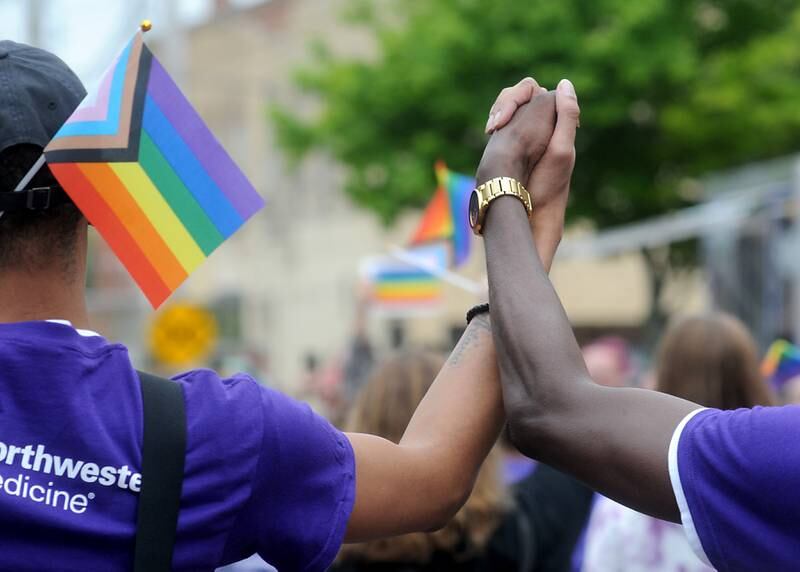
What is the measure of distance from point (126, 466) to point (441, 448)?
1.61 ft

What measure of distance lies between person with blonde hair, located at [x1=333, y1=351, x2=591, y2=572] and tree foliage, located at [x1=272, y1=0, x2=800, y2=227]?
11.8 meters

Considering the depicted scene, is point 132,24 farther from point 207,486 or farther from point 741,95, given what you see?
point 207,486

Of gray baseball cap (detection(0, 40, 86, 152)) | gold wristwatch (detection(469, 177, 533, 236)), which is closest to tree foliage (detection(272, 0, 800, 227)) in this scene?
gold wristwatch (detection(469, 177, 533, 236))

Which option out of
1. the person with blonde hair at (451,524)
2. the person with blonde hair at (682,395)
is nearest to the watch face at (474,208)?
the person with blonde hair at (451,524)

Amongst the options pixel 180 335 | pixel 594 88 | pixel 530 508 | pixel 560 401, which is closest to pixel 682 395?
pixel 530 508

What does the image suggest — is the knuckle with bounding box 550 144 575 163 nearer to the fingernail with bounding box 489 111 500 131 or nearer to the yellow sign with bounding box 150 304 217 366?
the fingernail with bounding box 489 111 500 131

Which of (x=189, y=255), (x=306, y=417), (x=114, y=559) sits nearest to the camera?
(x=114, y=559)

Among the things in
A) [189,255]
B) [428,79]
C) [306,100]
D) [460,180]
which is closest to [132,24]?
[428,79]

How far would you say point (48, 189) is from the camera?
1801 mm

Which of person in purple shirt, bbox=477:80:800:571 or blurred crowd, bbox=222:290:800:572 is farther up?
person in purple shirt, bbox=477:80:800:571

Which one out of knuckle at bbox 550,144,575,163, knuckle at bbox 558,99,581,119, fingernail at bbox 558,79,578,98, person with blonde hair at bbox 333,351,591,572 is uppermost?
fingernail at bbox 558,79,578,98

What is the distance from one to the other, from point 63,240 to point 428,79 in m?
14.8

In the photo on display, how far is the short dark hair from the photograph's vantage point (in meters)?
1.79

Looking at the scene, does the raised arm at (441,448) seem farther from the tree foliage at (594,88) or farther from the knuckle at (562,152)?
the tree foliage at (594,88)
